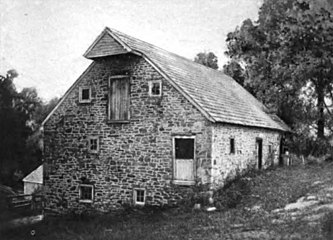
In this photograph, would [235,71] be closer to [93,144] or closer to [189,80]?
[189,80]

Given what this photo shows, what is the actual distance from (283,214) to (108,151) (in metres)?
7.57

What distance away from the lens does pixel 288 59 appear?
1642 cm

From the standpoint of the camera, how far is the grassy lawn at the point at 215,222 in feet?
30.5

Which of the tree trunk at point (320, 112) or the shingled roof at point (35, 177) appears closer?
the tree trunk at point (320, 112)

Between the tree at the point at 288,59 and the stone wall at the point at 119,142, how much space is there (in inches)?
154

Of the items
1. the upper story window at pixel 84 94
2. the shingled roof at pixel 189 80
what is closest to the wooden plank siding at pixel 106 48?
the shingled roof at pixel 189 80

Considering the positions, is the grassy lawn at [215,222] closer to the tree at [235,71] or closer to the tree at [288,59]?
the tree at [288,59]

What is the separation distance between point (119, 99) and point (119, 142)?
1740mm

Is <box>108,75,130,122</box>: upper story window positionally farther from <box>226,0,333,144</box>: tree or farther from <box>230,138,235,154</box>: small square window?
<box>226,0,333,144</box>: tree

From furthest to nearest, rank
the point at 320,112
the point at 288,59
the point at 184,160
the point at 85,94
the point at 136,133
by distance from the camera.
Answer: the point at 320,112, the point at 288,59, the point at 85,94, the point at 136,133, the point at 184,160

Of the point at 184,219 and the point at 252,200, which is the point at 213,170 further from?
the point at 184,219

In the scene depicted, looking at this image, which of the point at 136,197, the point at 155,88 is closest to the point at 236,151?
the point at 155,88

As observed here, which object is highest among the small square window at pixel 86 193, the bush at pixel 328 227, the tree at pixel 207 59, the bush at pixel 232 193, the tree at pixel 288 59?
the tree at pixel 207 59

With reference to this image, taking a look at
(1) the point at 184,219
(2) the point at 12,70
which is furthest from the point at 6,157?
(1) the point at 184,219
